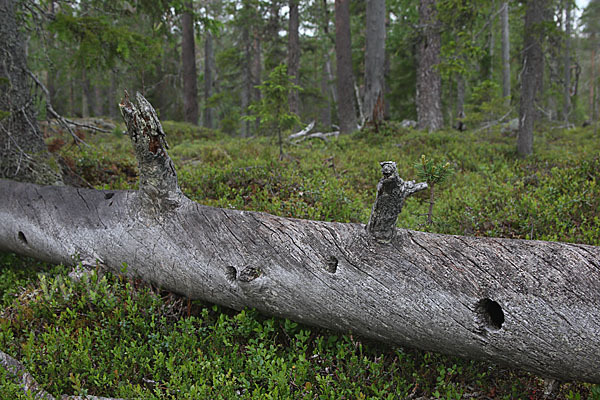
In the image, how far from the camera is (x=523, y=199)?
569 cm

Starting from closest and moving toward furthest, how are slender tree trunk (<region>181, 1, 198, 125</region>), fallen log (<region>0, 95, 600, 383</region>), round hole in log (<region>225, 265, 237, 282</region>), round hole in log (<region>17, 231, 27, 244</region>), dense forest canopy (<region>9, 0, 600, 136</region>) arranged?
fallen log (<region>0, 95, 600, 383</region>) → round hole in log (<region>225, 265, 237, 282</region>) → round hole in log (<region>17, 231, 27, 244</region>) → dense forest canopy (<region>9, 0, 600, 136</region>) → slender tree trunk (<region>181, 1, 198, 125</region>)

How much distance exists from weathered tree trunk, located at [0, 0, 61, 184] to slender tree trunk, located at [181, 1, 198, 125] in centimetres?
1199

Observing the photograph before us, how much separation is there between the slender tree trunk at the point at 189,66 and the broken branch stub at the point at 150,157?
1465 centimetres

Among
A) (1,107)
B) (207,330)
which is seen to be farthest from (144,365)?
(1,107)

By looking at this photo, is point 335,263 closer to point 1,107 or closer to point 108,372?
point 108,372

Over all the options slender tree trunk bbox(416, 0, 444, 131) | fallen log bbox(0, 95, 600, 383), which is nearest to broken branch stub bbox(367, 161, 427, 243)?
fallen log bbox(0, 95, 600, 383)

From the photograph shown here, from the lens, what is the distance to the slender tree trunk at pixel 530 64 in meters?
9.07

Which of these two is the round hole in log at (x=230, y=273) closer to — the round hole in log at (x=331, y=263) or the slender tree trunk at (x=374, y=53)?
the round hole in log at (x=331, y=263)

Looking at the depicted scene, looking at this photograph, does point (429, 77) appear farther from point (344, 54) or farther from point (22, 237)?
point (22, 237)

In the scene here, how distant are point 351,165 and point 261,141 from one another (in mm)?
3560

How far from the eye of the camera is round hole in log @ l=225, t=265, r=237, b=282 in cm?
372

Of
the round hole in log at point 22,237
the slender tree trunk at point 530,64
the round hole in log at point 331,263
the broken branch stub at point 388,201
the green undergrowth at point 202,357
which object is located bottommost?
the green undergrowth at point 202,357

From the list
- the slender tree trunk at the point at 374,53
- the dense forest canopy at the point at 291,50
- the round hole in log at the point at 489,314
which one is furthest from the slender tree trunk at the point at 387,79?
the round hole in log at the point at 489,314

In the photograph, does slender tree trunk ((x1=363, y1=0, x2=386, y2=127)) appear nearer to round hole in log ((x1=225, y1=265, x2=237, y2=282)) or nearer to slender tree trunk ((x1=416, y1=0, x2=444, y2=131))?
slender tree trunk ((x1=416, y1=0, x2=444, y2=131))
